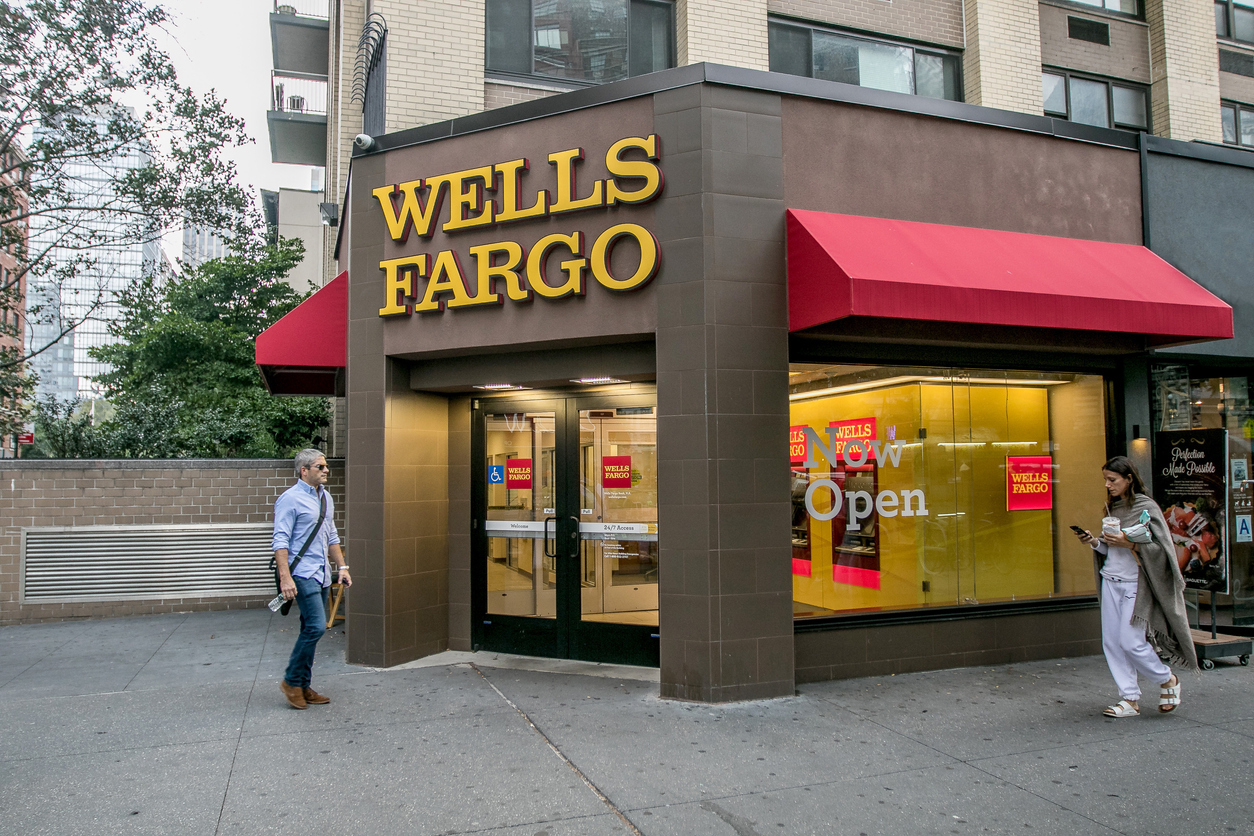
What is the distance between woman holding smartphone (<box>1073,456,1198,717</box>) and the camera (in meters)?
5.81

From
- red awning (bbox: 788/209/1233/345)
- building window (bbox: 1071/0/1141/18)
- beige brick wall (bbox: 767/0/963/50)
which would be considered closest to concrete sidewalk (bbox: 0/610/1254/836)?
red awning (bbox: 788/209/1233/345)

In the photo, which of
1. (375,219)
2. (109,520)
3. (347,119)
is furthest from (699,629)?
(347,119)

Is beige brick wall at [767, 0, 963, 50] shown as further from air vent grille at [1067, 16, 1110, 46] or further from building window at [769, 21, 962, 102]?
air vent grille at [1067, 16, 1110, 46]

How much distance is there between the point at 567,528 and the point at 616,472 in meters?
0.72

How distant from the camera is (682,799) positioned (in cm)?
444

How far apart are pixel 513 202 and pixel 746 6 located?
13.7 ft

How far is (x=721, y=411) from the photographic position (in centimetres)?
640

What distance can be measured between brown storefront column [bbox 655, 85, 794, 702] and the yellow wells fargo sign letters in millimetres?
298

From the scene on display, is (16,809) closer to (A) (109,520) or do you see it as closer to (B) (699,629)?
(B) (699,629)

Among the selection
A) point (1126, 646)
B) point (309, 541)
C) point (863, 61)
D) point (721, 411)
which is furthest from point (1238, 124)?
point (309, 541)

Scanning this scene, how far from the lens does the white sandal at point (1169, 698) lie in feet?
19.3

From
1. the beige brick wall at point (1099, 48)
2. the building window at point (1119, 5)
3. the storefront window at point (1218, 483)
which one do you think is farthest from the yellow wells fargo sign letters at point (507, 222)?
the building window at point (1119, 5)

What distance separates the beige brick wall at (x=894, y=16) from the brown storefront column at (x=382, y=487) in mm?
5499

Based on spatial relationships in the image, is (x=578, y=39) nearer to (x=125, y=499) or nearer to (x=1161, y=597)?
(x=1161, y=597)
